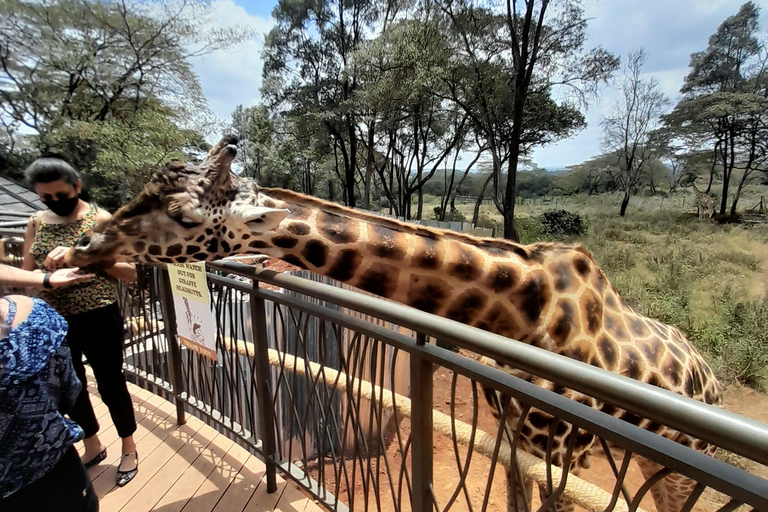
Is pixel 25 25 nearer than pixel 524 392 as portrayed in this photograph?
No

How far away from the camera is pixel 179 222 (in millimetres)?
1968

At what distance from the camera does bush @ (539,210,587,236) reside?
57.5 feet

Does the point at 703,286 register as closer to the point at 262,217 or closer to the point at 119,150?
the point at 262,217

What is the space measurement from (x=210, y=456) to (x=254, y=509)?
1.83 feet

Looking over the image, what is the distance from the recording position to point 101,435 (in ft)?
9.17

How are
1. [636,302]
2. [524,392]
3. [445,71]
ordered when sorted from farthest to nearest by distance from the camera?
[445,71], [636,302], [524,392]

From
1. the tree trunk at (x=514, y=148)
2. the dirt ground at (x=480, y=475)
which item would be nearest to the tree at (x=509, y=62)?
the tree trunk at (x=514, y=148)

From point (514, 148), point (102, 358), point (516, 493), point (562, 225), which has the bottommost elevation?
point (562, 225)

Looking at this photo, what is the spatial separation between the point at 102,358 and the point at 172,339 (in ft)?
1.62

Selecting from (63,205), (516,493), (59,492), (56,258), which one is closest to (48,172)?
(63,205)

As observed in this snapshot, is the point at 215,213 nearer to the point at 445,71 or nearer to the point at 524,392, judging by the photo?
the point at 524,392

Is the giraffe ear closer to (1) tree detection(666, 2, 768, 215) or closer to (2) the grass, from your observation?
(2) the grass

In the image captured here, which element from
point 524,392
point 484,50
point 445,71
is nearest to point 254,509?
point 524,392

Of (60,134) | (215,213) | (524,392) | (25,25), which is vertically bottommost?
(524,392)
